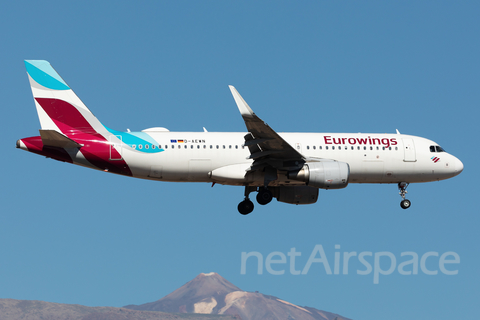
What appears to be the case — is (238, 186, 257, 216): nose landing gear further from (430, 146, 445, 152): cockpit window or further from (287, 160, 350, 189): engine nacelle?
(430, 146, 445, 152): cockpit window

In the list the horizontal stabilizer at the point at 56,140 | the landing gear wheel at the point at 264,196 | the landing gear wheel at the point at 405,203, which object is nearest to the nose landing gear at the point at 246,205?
the landing gear wheel at the point at 264,196

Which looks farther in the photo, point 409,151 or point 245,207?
point 409,151

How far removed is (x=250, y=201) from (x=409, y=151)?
958 centimetres

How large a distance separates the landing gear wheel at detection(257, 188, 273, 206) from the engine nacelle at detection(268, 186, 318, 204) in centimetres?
196

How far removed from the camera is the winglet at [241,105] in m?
31.0

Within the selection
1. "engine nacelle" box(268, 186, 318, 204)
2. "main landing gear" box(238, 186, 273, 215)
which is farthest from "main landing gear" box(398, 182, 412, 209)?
"main landing gear" box(238, 186, 273, 215)

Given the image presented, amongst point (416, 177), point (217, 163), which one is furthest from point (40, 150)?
point (416, 177)

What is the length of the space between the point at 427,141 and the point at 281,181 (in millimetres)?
9662

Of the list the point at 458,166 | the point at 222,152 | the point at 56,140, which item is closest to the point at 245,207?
the point at 222,152

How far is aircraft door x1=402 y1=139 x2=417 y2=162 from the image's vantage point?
123 feet

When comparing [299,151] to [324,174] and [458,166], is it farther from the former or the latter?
[458,166]

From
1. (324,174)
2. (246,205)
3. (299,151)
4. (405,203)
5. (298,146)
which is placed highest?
(298,146)

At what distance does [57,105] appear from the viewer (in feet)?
116

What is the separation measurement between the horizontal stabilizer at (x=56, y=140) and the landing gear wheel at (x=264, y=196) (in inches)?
396
